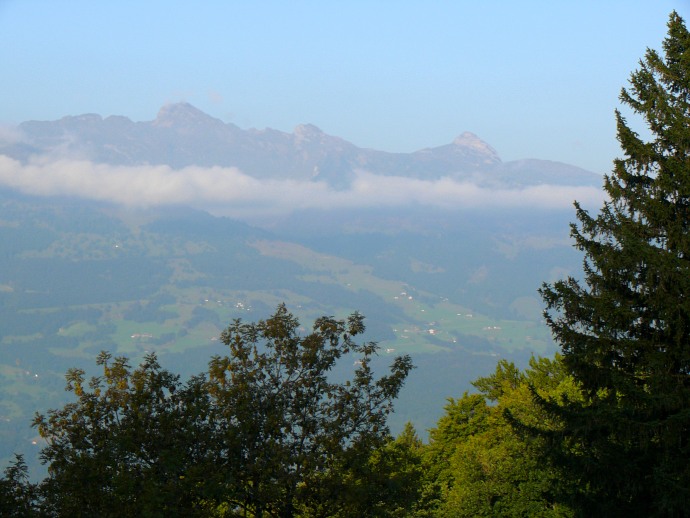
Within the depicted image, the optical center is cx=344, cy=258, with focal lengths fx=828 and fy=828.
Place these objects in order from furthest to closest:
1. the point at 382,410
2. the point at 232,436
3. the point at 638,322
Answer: the point at 382,410 → the point at 232,436 → the point at 638,322

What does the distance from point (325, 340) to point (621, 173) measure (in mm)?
9263

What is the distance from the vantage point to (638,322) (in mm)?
18438

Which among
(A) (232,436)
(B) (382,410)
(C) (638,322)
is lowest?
(A) (232,436)

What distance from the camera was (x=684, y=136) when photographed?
17922 mm

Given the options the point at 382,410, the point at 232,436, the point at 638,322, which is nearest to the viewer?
the point at 638,322

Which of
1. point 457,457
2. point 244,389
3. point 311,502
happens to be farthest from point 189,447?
point 457,457

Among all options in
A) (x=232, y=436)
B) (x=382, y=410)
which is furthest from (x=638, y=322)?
(x=232, y=436)

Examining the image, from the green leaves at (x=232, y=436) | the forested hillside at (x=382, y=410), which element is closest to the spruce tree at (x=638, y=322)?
the forested hillside at (x=382, y=410)

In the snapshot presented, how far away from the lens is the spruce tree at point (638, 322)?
17.1 meters

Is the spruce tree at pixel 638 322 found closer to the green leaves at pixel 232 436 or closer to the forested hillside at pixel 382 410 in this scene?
the forested hillside at pixel 382 410

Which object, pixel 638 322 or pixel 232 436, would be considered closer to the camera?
pixel 638 322

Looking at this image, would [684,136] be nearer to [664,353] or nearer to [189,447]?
[664,353]

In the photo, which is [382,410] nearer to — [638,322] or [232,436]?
[232,436]

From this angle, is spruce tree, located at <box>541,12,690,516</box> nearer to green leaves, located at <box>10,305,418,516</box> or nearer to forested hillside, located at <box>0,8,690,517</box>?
forested hillside, located at <box>0,8,690,517</box>
